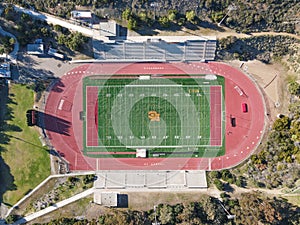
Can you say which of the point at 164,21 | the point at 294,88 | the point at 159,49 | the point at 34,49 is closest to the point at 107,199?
the point at 159,49

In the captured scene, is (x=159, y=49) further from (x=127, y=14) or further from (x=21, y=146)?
(x=21, y=146)

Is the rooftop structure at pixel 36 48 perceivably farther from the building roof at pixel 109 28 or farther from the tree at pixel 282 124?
the tree at pixel 282 124

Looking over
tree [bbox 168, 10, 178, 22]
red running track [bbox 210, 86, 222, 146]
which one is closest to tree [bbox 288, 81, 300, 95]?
red running track [bbox 210, 86, 222, 146]

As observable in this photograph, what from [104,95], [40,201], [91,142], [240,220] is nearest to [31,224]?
[40,201]

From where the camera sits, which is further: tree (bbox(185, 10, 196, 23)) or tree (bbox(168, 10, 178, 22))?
tree (bbox(185, 10, 196, 23))

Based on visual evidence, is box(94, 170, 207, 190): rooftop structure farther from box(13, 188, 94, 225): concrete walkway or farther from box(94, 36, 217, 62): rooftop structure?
box(94, 36, 217, 62): rooftop structure

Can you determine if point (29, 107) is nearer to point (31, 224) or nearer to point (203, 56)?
point (31, 224)
